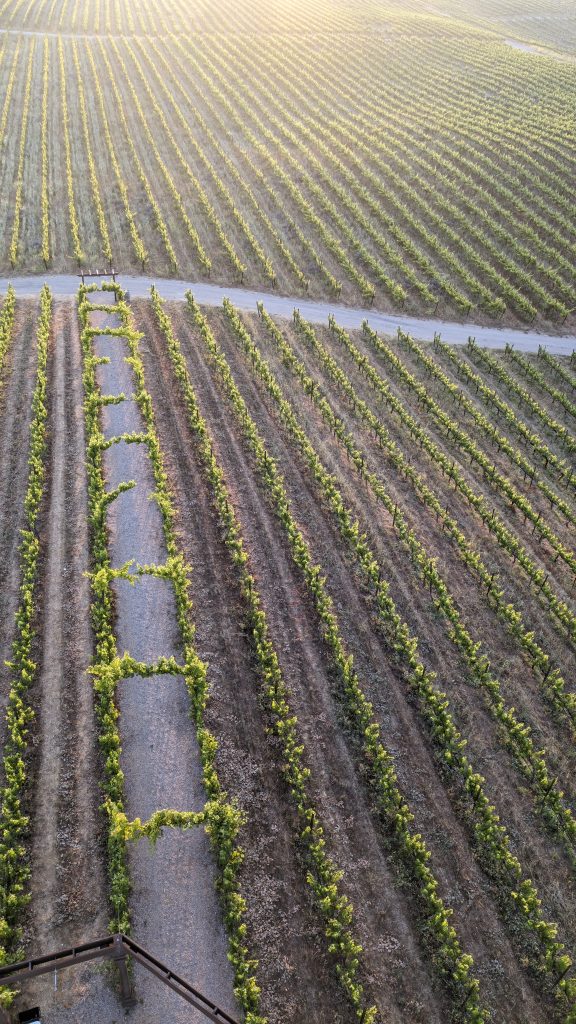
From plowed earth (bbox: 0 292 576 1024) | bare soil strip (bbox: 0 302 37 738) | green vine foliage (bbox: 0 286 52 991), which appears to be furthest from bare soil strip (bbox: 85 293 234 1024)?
bare soil strip (bbox: 0 302 37 738)

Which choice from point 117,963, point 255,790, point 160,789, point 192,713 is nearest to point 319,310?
point 192,713

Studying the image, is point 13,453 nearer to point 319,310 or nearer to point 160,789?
point 160,789

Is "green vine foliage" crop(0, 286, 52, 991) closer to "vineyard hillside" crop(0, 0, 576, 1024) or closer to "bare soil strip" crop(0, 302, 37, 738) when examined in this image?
"vineyard hillside" crop(0, 0, 576, 1024)

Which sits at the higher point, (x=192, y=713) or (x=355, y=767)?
(x=192, y=713)

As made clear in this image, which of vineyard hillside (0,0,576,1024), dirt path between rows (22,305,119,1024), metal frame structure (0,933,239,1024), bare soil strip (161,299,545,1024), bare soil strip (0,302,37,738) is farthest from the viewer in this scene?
bare soil strip (0,302,37,738)

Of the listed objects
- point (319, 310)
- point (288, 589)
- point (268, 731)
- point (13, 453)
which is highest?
point (319, 310)

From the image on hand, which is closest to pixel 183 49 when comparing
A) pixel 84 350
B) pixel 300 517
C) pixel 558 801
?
pixel 84 350

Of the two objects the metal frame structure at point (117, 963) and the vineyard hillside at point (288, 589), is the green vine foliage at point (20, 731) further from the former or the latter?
the metal frame structure at point (117, 963)
